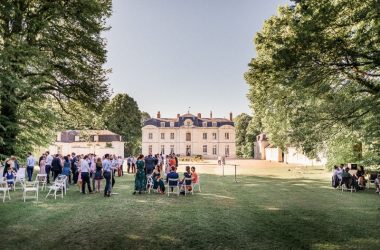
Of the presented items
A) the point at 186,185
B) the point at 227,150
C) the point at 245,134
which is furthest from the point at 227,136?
the point at 186,185

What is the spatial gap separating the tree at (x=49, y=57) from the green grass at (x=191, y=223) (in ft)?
15.3

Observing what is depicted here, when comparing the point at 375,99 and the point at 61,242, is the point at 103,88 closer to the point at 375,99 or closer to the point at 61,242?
the point at 61,242

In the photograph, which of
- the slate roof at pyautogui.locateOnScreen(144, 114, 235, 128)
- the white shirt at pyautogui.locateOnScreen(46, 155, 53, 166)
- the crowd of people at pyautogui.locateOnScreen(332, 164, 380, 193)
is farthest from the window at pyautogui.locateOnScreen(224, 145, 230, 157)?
the white shirt at pyautogui.locateOnScreen(46, 155, 53, 166)

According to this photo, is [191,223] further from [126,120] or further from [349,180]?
[126,120]

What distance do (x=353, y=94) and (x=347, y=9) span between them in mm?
5265

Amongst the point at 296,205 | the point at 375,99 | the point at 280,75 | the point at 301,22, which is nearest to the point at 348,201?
the point at 296,205

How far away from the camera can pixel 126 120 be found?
56312 millimetres

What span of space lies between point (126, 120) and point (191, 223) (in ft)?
164

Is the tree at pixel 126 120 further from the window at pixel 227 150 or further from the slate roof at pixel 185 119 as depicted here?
the window at pixel 227 150

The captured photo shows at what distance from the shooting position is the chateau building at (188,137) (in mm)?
61781

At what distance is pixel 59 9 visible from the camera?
14.7 meters

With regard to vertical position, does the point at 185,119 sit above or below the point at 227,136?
above

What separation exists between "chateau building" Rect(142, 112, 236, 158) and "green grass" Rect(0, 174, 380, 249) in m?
49.9

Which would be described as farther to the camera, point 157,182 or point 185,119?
point 185,119
